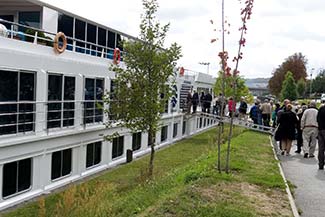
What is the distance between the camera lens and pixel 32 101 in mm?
14750

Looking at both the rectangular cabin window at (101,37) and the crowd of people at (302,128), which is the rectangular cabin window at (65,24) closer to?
the rectangular cabin window at (101,37)

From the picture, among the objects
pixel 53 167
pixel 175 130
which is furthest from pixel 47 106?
pixel 175 130

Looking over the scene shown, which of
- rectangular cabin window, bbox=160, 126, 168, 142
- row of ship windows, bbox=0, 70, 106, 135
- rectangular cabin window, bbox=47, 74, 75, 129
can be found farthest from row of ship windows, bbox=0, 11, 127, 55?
rectangular cabin window, bbox=160, 126, 168, 142

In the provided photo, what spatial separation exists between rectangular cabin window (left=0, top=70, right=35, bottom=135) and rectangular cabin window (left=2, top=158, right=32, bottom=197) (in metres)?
1.02

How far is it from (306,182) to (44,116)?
8.97 metres

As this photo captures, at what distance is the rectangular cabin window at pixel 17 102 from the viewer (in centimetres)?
1344

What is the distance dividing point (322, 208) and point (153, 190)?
128 inches

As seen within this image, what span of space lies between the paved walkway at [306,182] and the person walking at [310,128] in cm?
35

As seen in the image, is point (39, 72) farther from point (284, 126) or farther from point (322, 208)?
point (322, 208)

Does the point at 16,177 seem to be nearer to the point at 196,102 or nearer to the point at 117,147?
the point at 117,147

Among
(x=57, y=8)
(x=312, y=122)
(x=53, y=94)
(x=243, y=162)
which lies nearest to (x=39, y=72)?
(x=53, y=94)

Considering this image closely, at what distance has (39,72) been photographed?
14.9 metres

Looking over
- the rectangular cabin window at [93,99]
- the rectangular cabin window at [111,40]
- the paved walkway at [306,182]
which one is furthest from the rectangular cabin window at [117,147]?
the paved walkway at [306,182]

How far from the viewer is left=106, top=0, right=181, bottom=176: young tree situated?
16.3m
